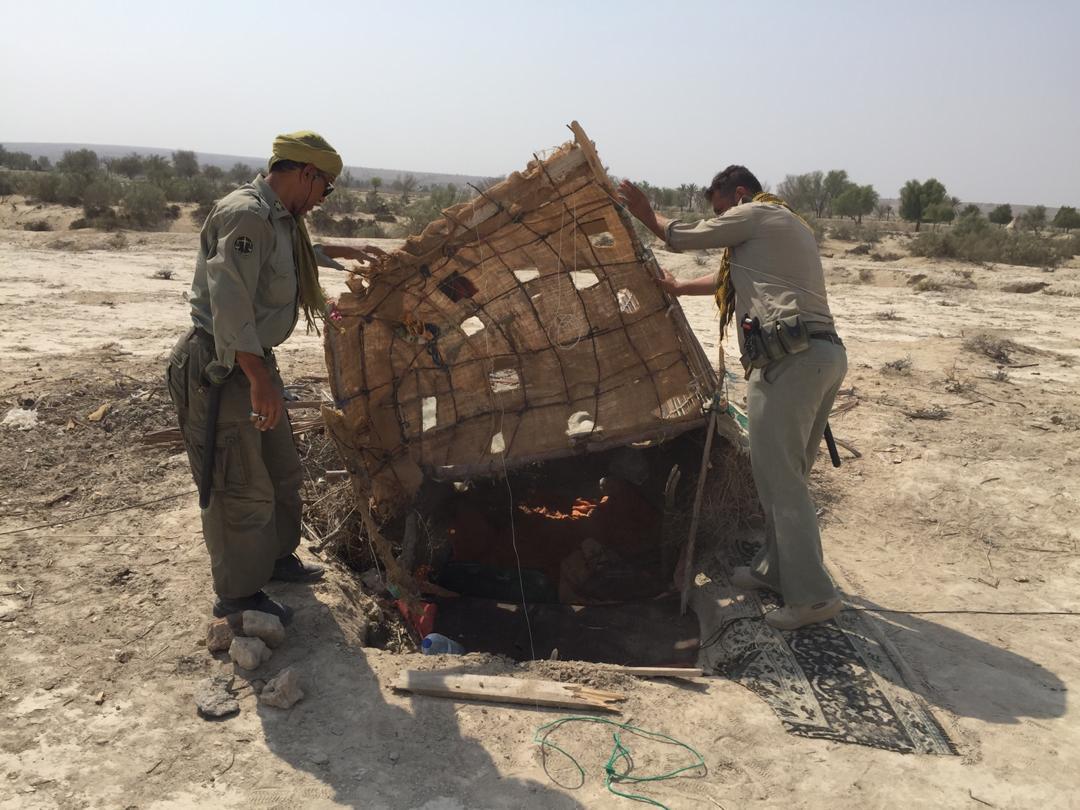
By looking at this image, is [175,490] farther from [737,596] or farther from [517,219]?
[737,596]

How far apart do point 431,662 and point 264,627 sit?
2.13ft

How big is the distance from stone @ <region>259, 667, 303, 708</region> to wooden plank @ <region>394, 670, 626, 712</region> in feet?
1.17

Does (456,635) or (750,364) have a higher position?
(750,364)

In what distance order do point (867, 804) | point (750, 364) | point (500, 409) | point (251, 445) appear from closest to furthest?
point (867, 804), point (251, 445), point (750, 364), point (500, 409)

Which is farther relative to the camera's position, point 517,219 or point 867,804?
point 517,219

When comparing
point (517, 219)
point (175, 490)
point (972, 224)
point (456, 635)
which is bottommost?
point (456, 635)

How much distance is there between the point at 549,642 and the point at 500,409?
4.63 feet

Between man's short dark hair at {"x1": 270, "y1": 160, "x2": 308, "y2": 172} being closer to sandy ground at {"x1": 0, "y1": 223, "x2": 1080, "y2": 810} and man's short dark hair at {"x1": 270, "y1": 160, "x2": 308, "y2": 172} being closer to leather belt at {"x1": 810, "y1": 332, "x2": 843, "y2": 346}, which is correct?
sandy ground at {"x1": 0, "y1": 223, "x2": 1080, "y2": 810}

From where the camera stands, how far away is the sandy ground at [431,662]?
2.50 m

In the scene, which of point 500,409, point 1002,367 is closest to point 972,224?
point 1002,367

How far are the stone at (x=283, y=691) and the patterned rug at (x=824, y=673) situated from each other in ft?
5.59

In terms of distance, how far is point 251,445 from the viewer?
3037 millimetres

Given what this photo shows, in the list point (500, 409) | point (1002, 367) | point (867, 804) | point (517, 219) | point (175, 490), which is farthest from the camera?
point (1002, 367)

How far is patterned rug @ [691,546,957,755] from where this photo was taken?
112 inches
